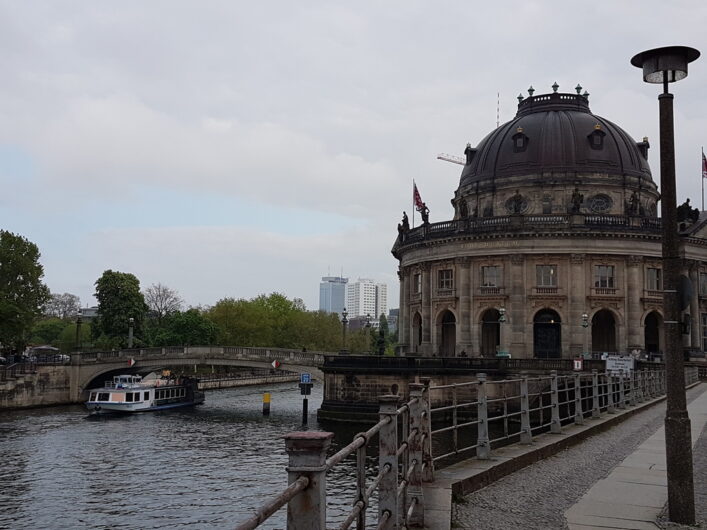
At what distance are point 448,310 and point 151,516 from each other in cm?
4398

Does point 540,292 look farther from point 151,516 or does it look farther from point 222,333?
point 222,333

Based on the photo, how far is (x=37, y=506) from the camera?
25.4m

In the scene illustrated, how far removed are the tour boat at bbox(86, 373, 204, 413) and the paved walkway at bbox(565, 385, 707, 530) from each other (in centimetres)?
4610

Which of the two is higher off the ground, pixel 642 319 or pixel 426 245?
pixel 426 245

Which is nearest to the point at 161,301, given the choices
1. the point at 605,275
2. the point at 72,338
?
the point at 72,338

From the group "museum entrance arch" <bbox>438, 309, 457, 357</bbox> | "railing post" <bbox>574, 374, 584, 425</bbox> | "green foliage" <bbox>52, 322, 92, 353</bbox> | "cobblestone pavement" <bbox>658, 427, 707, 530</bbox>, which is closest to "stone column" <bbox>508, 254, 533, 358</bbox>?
"museum entrance arch" <bbox>438, 309, 457, 357</bbox>

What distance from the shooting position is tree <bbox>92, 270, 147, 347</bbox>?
282ft

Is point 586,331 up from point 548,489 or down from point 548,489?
up

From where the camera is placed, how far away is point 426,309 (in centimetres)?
6612

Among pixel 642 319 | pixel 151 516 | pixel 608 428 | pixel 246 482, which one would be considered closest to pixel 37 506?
pixel 151 516

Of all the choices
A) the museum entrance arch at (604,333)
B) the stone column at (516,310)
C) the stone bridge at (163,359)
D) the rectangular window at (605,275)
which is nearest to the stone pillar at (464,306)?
the stone column at (516,310)

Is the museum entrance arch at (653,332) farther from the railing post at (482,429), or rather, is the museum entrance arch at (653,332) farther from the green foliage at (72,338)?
the green foliage at (72,338)

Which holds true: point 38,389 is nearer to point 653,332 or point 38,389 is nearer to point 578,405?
point 578,405

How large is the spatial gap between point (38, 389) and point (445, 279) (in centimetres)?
3461
